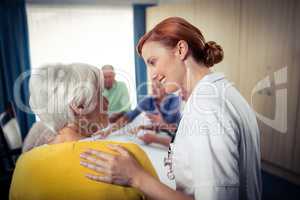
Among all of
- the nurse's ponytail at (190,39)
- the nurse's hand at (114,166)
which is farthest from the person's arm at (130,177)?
the nurse's ponytail at (190,39)

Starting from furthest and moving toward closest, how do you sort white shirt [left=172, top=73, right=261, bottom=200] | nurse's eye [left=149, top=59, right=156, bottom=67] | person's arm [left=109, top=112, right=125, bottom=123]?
person's arm [left=109, top=112, right=125, bottom=123] → nurse's eye [left=149, top=59, right=156, bottom=67] → white shirt [left=172, top=73, right=261, bottom=200]

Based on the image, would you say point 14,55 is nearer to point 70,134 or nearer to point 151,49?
point 70,134


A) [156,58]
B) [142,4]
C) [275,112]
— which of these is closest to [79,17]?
[142,4]

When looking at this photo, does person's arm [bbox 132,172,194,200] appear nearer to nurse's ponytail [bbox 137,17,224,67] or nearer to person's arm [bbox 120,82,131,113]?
person's arm [bbox 120,82,131,113]

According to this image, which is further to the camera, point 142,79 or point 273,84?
point 142,79

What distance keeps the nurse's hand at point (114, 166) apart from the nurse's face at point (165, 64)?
253mm

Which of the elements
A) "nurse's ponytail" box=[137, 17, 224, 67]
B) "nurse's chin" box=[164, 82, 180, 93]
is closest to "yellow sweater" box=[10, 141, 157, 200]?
"nurse's chin" box=[164, 82, 180, 93]

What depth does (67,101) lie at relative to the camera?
2.64 feet

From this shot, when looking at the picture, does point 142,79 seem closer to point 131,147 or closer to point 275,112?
point 131,147

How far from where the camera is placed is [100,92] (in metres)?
0.83

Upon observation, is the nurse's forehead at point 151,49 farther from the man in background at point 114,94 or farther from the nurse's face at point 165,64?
the man in background at point 114,94

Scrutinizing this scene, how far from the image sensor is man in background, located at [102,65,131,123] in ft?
2.83

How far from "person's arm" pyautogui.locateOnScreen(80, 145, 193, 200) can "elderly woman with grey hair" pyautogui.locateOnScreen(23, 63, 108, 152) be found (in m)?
0.13

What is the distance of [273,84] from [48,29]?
0.74 meters
